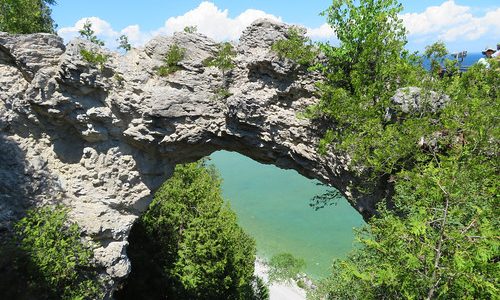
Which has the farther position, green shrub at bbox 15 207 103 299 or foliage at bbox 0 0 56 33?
foliage at bbox 0 0 56 33

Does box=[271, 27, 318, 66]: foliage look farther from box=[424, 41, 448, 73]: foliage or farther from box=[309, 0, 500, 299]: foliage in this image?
box=[424, 41, 448, 73]: foliage

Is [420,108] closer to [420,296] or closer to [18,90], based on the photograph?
[420,296]

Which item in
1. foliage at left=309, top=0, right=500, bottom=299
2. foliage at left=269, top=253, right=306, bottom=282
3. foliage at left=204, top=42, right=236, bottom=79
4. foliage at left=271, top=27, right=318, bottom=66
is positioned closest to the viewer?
foliage at left=309, top=0, right=500, bottom=299

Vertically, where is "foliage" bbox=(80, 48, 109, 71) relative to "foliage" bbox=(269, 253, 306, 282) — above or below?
above

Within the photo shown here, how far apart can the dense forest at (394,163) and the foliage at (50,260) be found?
35mm

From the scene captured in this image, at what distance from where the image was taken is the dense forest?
555cm

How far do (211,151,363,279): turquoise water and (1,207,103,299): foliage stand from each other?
71.5ft

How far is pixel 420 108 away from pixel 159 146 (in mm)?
9364

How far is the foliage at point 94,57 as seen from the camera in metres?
11.7

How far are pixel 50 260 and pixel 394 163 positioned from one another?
10208 millimetres

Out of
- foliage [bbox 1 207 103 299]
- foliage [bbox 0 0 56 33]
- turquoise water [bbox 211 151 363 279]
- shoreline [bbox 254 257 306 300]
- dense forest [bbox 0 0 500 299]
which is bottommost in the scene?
shoreline [bbox 254 257 306 300]

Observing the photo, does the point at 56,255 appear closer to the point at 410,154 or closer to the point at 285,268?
the point at 410,154

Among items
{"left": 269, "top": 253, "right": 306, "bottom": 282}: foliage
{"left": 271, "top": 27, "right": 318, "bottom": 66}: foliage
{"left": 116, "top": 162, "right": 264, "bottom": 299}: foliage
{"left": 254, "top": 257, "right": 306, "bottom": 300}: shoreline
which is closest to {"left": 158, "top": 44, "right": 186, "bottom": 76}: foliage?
{"left": 271, "top": 27, "right": 318, "bottom": 66}: foliage

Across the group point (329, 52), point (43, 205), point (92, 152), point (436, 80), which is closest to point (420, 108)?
point (436, 80)
